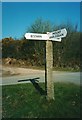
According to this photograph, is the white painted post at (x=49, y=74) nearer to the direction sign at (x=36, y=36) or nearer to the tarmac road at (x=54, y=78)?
the direction sign at (x=36, y=36)

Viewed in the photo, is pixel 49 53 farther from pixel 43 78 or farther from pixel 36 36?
pixel 43 78

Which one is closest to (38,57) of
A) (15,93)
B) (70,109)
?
(15,93)

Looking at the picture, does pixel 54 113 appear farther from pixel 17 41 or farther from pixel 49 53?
pixel 17 41

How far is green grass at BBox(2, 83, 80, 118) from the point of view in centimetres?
688

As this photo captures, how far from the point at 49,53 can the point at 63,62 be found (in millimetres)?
16469

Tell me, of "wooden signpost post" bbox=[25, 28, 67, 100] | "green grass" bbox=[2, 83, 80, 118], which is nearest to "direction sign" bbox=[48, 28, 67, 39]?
"wooden signpost post" bbox=[25, 28, 67, 100]

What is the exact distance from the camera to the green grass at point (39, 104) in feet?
22.6

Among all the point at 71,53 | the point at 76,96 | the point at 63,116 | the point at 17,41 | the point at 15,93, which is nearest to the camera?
the point at 63,116

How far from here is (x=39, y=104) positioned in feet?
24.6

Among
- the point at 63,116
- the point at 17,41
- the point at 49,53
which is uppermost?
the point at 17,41

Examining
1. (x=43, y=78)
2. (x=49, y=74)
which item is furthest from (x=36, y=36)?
(x=43, y=78)

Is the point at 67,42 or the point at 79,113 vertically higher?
the point at 67,42

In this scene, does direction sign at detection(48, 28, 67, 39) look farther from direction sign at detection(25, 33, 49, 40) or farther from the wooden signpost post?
direction sign at detection(25, 33, 49, 40)

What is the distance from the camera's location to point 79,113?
680 centimetres
